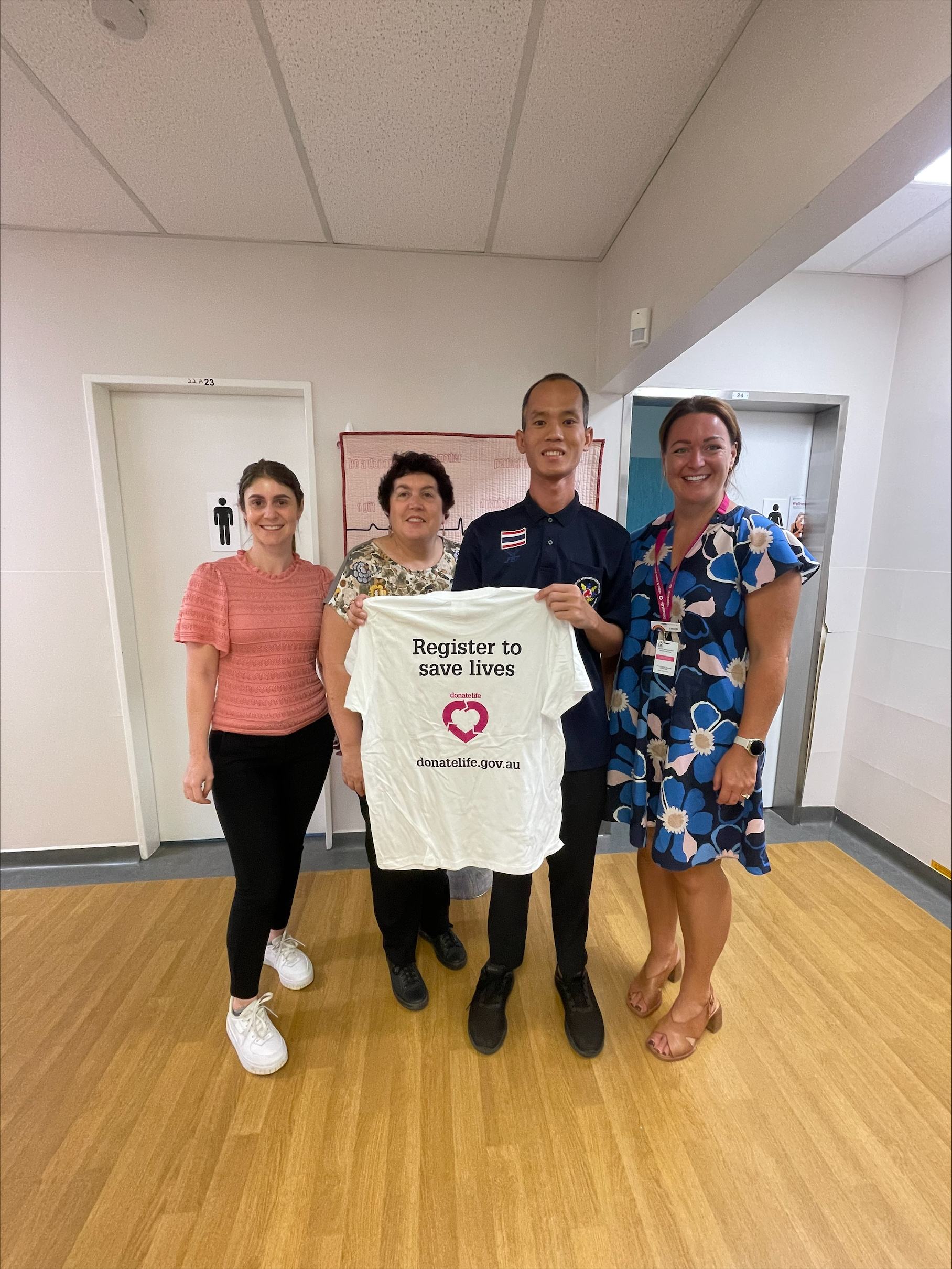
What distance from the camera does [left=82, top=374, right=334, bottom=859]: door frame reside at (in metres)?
2.20

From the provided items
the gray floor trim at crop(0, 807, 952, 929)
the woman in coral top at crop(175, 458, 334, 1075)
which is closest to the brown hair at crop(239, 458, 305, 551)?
the woman in coral top at crop(175, 458, 334, 1075)

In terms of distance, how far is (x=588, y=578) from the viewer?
1378 mm

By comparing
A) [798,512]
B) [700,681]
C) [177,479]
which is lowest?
[700,681]

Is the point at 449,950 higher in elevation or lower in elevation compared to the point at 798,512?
lower

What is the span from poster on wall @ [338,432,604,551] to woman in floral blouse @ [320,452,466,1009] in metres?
0.76

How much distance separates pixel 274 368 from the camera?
223cm

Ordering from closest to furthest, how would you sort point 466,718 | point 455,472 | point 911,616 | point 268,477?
1. point 466,718
2. point 268,477
3. point 911,616
4. point 455,472

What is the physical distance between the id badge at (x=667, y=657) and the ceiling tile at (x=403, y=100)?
155 cm

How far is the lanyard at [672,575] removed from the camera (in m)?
1.36

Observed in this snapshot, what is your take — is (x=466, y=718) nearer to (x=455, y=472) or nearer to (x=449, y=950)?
(x=449, y=950)

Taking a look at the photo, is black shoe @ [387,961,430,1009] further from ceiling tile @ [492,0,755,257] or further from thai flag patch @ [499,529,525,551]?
ceiling tile @ [492,0,755,257]

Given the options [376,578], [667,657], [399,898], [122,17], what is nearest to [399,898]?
[399,898]

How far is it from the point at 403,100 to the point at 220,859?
9.98ft

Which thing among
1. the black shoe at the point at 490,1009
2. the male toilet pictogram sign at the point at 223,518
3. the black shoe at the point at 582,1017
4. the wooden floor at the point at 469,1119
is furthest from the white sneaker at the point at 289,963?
the male toilet pictogram sign at the point at 223,518
